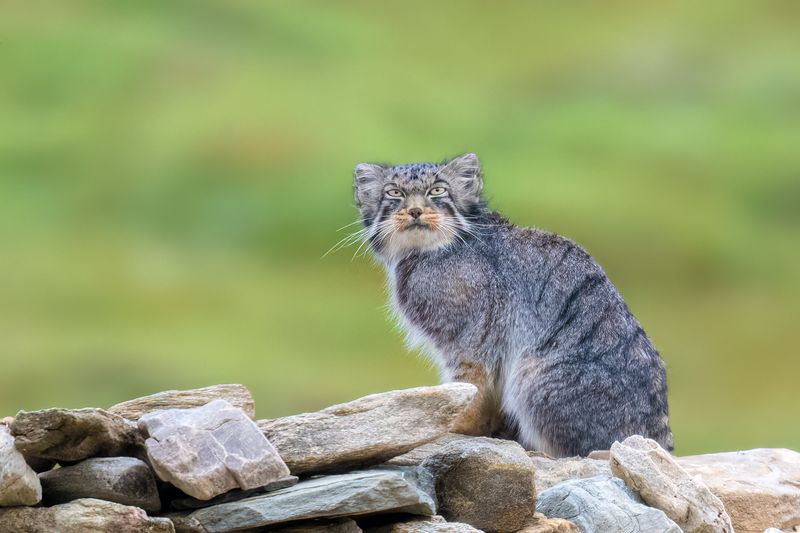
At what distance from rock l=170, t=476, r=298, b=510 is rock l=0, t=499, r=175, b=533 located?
0.33 meters

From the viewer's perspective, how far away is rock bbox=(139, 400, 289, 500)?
6.29 metres

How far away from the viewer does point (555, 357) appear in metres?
9.73

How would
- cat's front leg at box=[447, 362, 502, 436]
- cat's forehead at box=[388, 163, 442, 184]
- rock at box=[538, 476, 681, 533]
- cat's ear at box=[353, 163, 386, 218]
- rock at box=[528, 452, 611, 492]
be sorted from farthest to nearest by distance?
cat's ear at box=[353, 163, 386, 218] → cat's forehead at box=[388, 163, 442, 184] → cat's front leg at box=[447, 362, 502, 436] → rock at box=[528, 452, 611, 492] → rock at box=[538, 476, 681, 533]

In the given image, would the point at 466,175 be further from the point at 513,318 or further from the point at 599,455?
the point at 599,455

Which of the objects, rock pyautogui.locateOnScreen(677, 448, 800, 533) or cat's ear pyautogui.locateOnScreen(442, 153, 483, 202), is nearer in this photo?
rock pyautogui.locateOnScreen(677, 448, 800, 533)

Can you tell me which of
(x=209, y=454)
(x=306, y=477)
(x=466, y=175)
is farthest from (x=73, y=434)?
(x=466, y=175)

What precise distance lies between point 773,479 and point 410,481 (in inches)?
131

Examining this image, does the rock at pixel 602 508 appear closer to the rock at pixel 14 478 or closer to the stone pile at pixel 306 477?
the stone pile at pixel 306 477

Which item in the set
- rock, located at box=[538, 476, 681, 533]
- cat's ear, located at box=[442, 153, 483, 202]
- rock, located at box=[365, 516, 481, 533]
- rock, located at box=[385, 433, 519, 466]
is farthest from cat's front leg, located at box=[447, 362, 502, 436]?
rock, located at box=[365, 516, 481, 533]

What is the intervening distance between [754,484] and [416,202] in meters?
3.27

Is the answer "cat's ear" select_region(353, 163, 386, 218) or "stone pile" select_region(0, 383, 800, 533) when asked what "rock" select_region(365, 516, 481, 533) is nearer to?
"stone pile" select_region(0, 383, 800, 533)

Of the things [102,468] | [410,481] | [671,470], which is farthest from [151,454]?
[671,470]

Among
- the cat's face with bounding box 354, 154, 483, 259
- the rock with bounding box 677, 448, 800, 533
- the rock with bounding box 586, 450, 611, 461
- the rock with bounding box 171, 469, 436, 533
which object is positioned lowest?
the rock with bounding box 677, 448, 800, 533

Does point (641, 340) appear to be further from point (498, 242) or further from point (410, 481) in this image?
point (410, 481)
